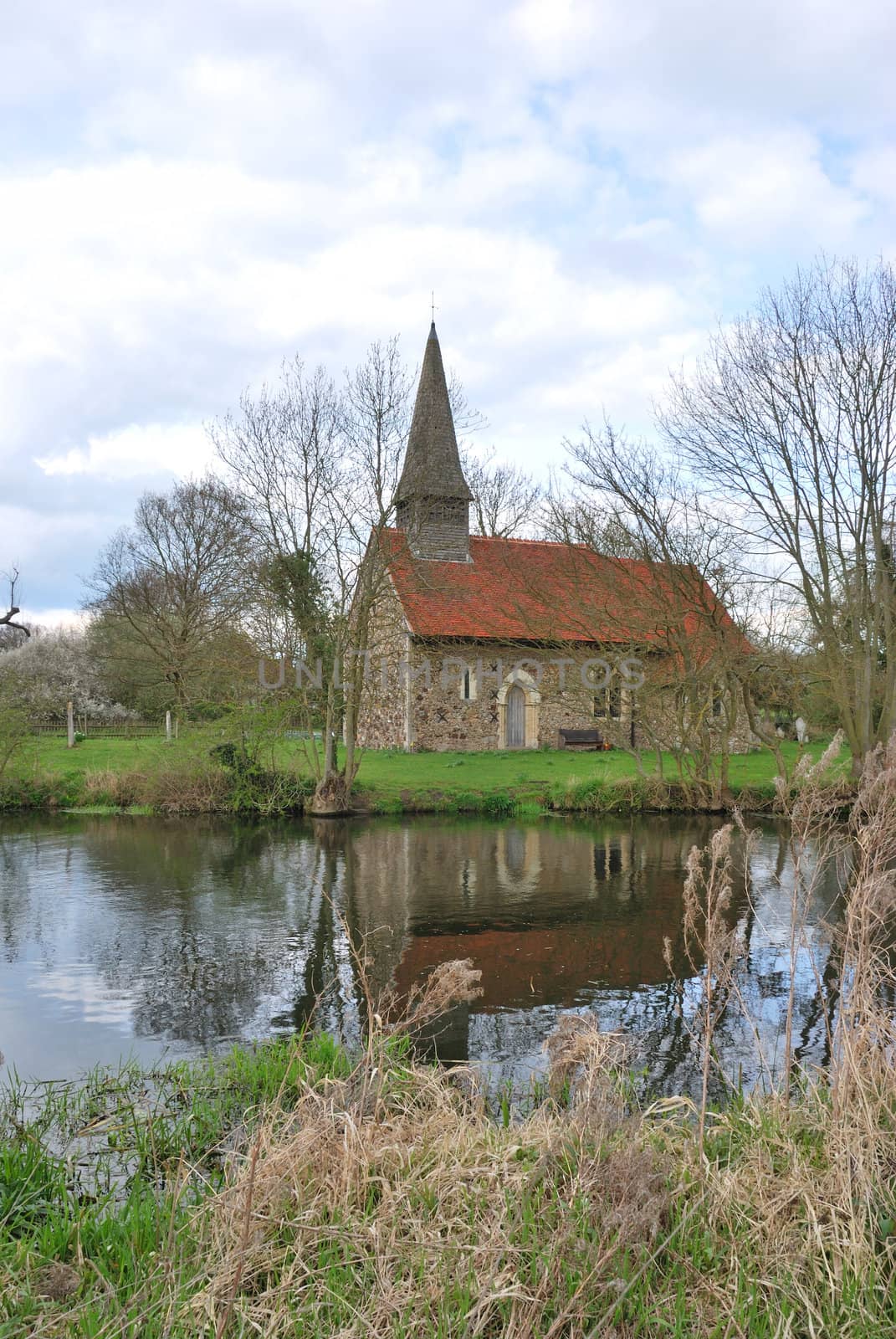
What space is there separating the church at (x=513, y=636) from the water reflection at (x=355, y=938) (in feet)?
14.3

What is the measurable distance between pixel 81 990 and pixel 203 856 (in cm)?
735

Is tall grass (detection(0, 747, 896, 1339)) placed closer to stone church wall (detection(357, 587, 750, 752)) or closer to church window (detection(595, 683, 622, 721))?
church window (detection(595, 683, 622, 721))

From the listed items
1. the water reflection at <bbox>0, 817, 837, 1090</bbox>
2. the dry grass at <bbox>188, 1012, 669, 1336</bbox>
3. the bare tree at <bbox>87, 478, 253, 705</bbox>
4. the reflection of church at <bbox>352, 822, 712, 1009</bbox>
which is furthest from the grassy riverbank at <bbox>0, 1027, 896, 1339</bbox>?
the bare tree at <bbox>87, 478, 253, 705</bbox>

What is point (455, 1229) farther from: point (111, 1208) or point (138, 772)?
point (138, 772)

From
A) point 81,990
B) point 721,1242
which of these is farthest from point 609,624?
point 721,1242

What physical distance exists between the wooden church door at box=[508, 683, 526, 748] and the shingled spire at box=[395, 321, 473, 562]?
4.83m

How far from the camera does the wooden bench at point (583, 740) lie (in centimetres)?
3119

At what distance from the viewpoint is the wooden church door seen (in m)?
31.1

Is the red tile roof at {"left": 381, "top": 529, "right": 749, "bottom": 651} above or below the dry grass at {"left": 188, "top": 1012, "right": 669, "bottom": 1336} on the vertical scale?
above

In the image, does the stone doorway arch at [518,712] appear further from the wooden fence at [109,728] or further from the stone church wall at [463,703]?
the wooden fence at [109,728]

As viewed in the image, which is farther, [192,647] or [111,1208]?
[192,647]

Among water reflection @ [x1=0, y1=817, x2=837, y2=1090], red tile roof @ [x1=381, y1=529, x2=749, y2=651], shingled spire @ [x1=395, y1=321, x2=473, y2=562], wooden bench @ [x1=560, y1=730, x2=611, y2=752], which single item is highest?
shingled spire @ [x1=395, y1=321, x2=473, y2=562]

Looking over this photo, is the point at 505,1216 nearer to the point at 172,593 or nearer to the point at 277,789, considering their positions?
the point at 277,789

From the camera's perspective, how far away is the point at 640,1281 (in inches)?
131
